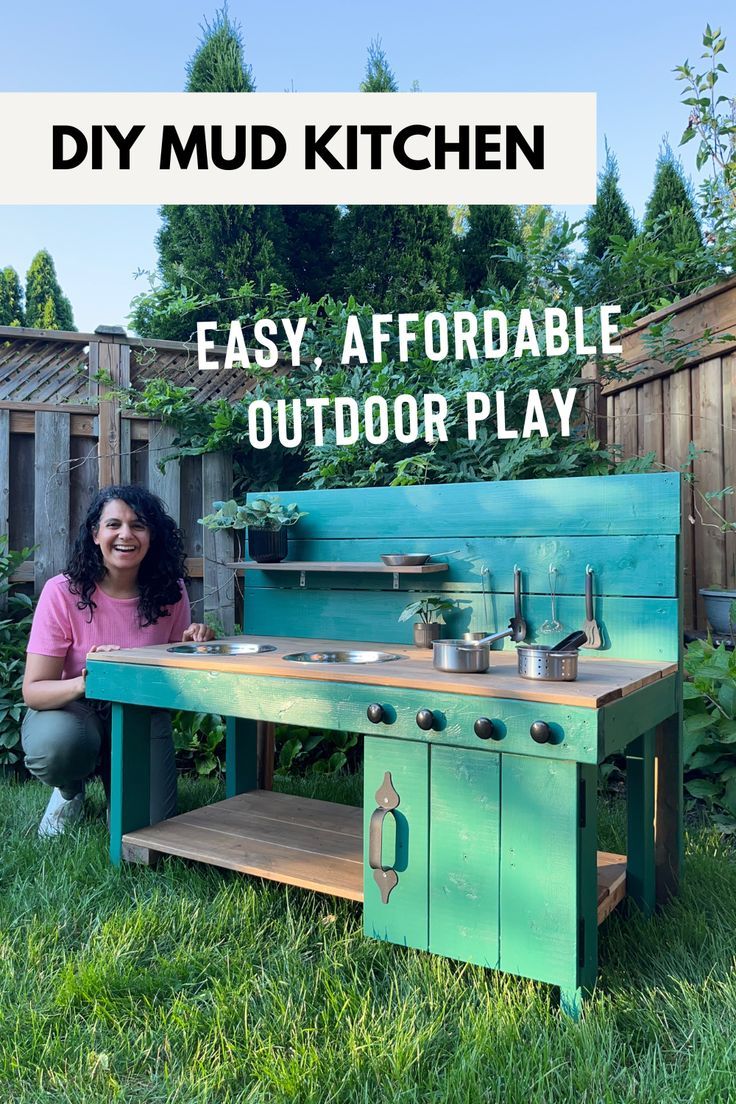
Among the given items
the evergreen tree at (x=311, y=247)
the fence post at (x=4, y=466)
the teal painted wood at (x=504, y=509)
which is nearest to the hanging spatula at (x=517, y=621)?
the teal painted wood at (x=504, y=509)

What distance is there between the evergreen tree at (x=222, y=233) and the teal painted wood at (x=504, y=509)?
3.96 metres

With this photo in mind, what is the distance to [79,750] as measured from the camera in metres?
2.64

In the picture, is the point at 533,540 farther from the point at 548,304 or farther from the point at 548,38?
the point at 548,38

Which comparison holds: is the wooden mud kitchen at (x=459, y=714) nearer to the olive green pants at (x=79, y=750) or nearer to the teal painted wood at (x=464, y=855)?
the teal painted wood at (x=464, y=855)

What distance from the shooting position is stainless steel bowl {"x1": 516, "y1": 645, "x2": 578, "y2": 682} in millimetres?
1803

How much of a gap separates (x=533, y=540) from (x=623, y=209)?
8.07 meters

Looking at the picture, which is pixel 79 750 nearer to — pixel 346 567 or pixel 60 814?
pixel 60 814

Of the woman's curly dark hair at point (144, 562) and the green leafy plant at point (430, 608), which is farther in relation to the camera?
the woman's curly dark hair at point (144, 562)

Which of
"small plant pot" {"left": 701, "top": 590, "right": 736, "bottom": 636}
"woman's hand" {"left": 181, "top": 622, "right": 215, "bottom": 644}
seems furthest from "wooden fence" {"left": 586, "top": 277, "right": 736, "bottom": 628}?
"woman's hand" {"left": 181, "top": 622, "right": 215, "bottom": 644}

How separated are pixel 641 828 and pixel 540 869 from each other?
1.77ft

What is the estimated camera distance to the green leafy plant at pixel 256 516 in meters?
2.95

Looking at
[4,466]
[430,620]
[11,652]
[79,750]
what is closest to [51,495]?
[4,466]

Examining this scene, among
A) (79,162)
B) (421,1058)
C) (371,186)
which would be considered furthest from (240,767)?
(371,186)

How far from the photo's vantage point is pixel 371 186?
229 inches
